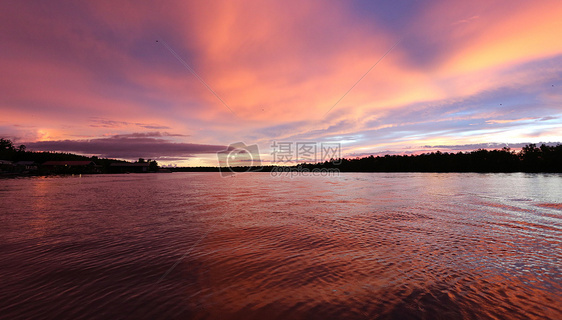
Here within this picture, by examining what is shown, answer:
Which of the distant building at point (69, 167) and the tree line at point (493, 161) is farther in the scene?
the distant building at point (69, 167)

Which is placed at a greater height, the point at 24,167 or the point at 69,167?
the point at 69,167

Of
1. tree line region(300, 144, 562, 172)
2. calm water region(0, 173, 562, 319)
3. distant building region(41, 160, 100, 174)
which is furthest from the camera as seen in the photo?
distant building region(41, 160, 100, 174)

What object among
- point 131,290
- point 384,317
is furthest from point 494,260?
point 131,290

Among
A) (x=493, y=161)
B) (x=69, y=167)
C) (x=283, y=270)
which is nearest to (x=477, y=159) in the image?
(x=493, y=161)

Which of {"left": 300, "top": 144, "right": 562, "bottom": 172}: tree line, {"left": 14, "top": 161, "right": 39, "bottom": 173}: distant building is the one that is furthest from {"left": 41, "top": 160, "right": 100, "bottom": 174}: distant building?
{"left": 300, "top": 144, "right": 562, "bottom": 172}: tree line

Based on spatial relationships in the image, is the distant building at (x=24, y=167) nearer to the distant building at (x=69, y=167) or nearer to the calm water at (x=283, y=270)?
the distant building at (x=69, y=167)

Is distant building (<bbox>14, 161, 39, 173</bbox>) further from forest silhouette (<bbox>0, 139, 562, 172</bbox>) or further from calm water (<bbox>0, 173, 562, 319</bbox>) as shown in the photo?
calm water (<bbox>0, 173, 562, 319</bbox>)

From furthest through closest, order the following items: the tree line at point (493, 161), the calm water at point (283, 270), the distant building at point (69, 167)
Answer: the distant building at point (69, 167), the tree line at point (493, 161), the calm water at point (283, 270)

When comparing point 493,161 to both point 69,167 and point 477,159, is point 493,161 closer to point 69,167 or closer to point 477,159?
point 477,159

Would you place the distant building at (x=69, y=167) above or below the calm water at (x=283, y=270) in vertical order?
above

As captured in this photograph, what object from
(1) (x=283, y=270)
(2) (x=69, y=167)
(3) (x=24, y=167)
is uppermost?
(2) (x=69, y=167)

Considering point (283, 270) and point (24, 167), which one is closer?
point (283, 270)

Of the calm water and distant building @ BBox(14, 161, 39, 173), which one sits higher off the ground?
distant building @ BBox(14, 161, 39, 173)

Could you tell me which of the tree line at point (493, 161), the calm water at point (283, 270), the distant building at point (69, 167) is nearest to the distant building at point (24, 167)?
the distant building at point (69, 167)
